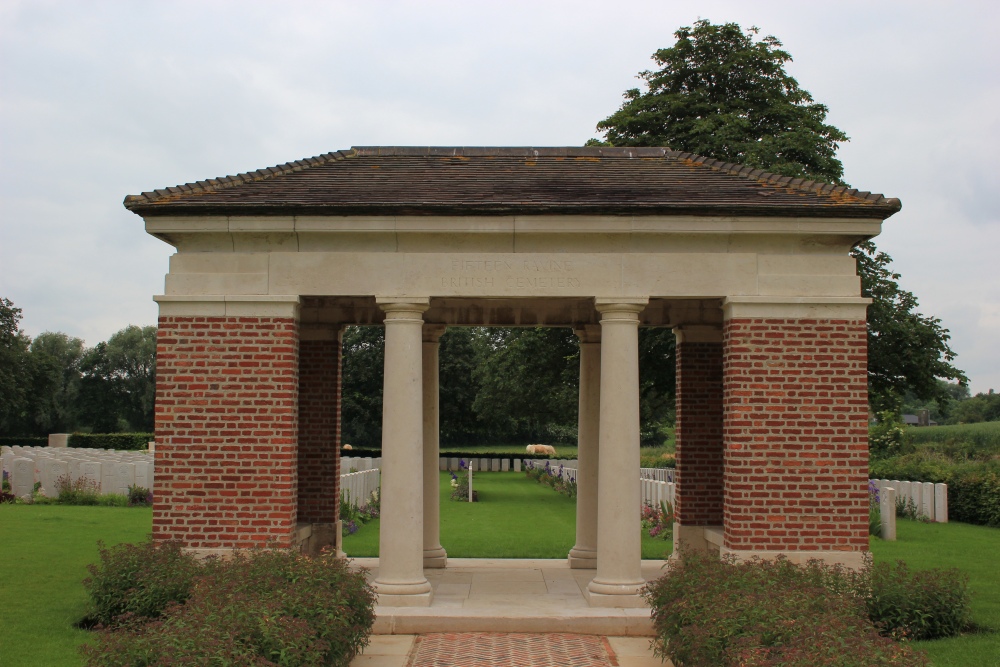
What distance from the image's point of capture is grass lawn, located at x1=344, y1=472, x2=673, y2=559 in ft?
60.7

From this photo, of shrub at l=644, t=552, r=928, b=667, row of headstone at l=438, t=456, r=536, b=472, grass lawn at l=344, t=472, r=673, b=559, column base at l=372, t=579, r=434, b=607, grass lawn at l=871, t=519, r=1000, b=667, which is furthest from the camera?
row of headstone at l=438, t=456, r=536, b=472

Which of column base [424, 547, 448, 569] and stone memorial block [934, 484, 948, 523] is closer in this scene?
column base [424, 547, 448, 569]

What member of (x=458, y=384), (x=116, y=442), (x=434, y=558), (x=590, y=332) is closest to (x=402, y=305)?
(x=590, y=332)

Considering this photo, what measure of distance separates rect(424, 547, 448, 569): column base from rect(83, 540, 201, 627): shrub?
464 centimetres

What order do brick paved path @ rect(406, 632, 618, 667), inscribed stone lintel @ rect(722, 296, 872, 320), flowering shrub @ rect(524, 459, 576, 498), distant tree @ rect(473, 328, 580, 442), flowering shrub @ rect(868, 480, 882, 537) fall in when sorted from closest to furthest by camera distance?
brick paved path @ rect(406, 632, 618, 667) → inscribed stone lintel @ rect(722, 296, 872, 320) → flowering shrub @ rect(868, 480, 882, 537) → distant tree @ rect(473, 328, 580, 442) → flowering shrub @ rect(524, 459, 576, 498)

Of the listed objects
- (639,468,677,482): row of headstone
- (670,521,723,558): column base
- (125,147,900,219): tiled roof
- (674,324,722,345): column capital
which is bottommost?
(639,468,677,482): row of headstone

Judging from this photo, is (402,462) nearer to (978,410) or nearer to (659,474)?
(659,474)

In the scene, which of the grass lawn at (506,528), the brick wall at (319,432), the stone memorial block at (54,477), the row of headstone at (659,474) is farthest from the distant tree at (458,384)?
the brick wall at (319,432)

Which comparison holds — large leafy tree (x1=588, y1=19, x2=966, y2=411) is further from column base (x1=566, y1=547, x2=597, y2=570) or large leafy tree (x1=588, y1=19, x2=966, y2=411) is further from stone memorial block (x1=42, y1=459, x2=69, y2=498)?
stone memorial block (x1=42, y1=459, x2=69, y2=498)

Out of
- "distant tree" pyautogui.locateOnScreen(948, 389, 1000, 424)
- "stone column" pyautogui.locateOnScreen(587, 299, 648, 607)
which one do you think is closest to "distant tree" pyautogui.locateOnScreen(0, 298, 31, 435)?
"stone column" pyautogui.locateOnScreen(587, 299, 648, 607)

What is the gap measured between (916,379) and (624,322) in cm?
1789

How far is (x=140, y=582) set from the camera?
1045 cm

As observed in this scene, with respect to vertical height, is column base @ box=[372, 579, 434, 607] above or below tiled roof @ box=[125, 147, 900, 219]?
below

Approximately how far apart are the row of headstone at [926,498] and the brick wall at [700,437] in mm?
12071
